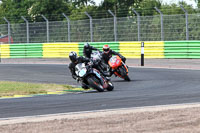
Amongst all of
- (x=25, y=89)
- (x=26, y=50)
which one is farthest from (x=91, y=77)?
(x=26, y=50)

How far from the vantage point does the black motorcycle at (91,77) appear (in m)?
12.5

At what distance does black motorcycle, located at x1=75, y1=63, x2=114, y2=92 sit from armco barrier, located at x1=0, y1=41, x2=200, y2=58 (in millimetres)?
10790

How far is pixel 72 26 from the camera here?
2738 cm

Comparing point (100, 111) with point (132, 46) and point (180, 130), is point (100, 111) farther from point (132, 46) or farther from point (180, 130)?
point (132, 46)

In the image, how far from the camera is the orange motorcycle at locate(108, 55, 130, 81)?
51.1ft

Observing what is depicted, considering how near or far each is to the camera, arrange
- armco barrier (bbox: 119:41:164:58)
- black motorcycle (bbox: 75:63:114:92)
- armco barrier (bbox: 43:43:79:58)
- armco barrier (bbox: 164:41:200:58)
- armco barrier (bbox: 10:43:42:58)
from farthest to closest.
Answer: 1. armco barrier (bbox: 10:43:42:58)
2. armco barrier (bbox: 43:43:79:58)
3. armco barrier (bbox: 119:41:164:58)
4. armco barrier (bbox: 164:41:200:58)
5. black motorcycle (bbox: 75:63:114:92)

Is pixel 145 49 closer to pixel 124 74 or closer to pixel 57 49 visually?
pixel 57 49

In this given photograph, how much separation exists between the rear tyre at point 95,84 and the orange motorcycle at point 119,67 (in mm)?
3080

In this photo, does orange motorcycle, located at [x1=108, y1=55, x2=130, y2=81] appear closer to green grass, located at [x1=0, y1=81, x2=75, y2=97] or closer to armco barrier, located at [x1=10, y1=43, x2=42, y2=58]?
green grass, located at [x1=0, y1=81, x2=75, y2=97]

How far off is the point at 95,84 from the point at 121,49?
43.5 feet

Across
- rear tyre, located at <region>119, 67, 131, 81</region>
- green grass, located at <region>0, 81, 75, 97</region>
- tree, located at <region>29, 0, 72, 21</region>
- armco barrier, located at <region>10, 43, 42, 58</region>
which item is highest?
tree, located at <region>29, 0, 72, 21</region>

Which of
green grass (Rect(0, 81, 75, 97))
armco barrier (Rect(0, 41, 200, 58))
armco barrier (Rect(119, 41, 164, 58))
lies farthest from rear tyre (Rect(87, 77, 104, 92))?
armco barrier (Rect(119, 41, 164, 58))

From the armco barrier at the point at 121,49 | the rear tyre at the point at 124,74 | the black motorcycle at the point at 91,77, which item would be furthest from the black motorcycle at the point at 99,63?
the armco barrier at the point at 121,49

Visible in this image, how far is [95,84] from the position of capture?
1243 cm
